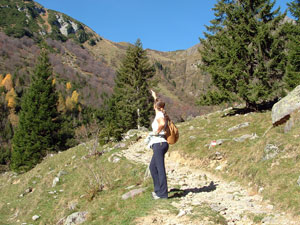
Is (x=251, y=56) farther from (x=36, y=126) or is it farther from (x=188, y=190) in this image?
(x=36, y=126)

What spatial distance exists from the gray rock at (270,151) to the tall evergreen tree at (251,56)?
8701 millimetres

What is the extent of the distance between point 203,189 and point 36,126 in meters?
26.5

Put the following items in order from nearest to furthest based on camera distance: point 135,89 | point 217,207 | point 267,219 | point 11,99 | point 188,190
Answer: point 267,219, point 217,207, point 188,190, point 135,89, point 11,99

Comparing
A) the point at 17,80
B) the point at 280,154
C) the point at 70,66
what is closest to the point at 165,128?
the point at 280,154

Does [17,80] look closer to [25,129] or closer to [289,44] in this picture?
[25,129]

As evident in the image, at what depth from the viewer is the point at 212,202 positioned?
6051 millimetres

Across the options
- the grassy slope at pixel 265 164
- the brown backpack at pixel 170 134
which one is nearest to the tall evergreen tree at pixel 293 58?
the grassy slope at pixel 265 164

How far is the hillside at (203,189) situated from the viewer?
208 inches

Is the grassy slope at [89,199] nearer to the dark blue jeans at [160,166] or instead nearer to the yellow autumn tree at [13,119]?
the dark blue jeans at [160,166]

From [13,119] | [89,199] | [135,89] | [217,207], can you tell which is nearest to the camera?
[217,207]

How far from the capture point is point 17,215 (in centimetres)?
1255

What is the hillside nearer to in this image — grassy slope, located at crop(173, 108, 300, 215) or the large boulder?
grassy slope, located at crop(173, 108, 300, 215)

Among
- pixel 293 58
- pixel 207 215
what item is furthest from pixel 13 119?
pixel 207 215


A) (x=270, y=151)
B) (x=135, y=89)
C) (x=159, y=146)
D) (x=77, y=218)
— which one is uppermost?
(x=135, y=89)
